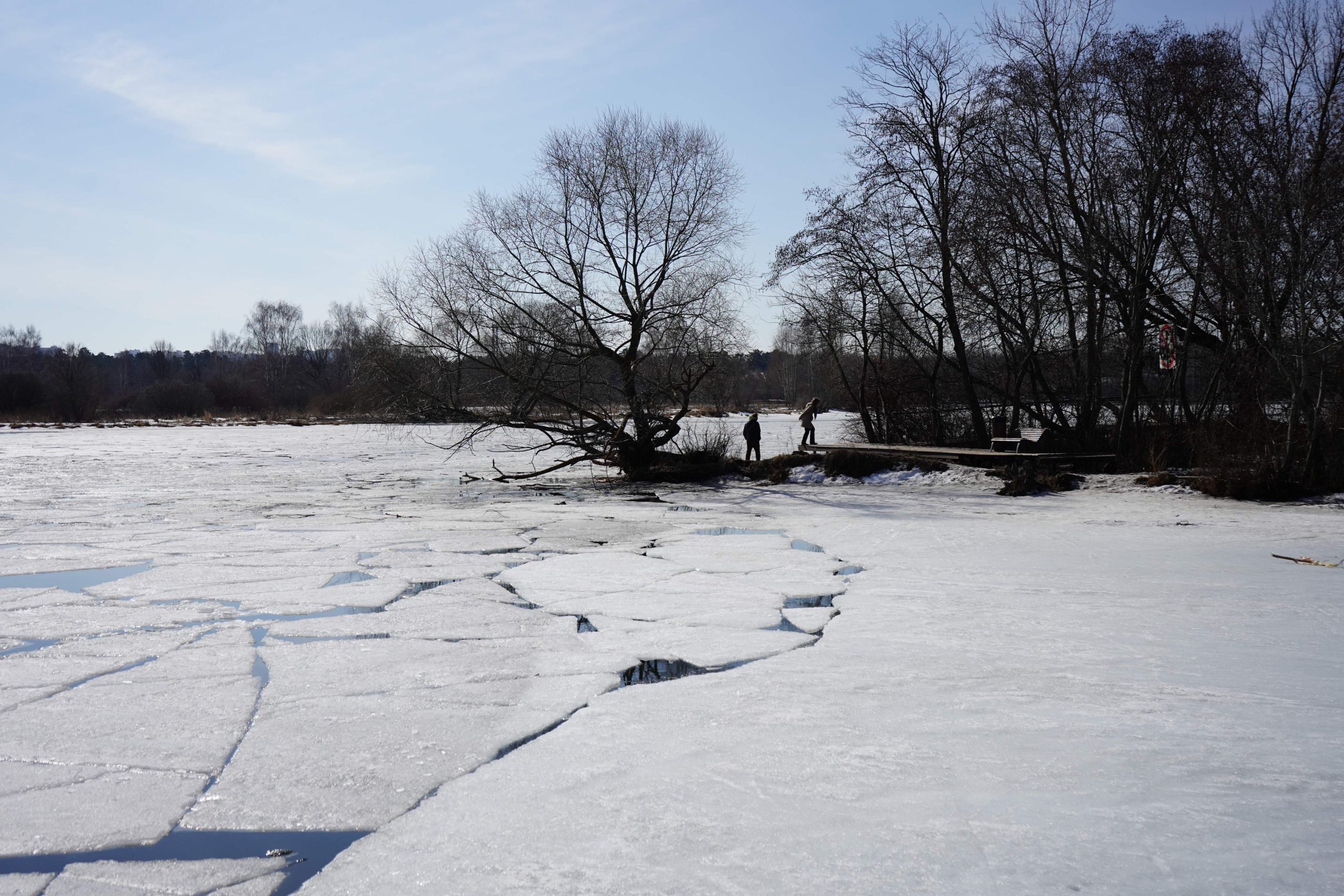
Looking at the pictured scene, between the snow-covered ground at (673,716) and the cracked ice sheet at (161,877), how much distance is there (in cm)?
1

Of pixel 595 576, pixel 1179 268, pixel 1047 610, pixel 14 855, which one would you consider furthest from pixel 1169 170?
pixel 14 855

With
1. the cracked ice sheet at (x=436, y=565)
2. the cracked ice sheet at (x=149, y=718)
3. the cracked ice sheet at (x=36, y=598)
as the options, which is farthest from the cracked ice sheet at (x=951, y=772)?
the cracked ice sheet at (x=36, y=598)

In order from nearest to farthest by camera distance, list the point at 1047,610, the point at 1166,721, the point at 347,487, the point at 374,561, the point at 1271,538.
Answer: the point at 1166,721
the point at 1047,610
the point at 374,561
the point at 1271,538
the point at 347,487

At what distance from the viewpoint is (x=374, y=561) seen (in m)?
8.57

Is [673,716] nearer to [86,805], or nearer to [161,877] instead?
[161,877]

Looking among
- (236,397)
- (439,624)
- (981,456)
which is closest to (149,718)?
(439,624)

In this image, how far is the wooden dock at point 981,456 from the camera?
15.5 metres

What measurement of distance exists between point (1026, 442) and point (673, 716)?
1310cm

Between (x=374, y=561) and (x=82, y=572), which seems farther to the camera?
(x=374, y=561)

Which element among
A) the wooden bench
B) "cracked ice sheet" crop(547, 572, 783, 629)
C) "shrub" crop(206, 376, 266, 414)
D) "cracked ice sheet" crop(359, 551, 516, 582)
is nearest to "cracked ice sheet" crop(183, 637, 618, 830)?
"cracked ice sheet" crop(547, 572, 783, 629)

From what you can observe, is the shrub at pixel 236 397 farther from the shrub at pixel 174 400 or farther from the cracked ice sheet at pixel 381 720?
the cracked ice sheet at pixel 381 720

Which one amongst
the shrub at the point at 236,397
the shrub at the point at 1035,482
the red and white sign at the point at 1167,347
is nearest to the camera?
the shrub at the point at 1035,482

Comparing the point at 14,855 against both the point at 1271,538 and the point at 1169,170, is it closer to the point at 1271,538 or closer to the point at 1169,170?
the point at 1271,538

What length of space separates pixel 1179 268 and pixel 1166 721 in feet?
50.4
